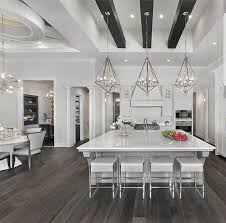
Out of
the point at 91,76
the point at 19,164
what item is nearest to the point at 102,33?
the point at 91,76

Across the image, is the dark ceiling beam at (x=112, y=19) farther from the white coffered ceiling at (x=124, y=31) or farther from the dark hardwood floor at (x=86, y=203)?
the dark hardwood floor at (x=86, y=203)

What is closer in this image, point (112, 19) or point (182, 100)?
point (112, 19)

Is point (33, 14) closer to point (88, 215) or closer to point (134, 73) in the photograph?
point (88, 215)

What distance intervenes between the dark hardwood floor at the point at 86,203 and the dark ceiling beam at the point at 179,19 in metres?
3.36

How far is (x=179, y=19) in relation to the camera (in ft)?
14.9

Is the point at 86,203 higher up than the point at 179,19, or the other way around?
the point at 179,19

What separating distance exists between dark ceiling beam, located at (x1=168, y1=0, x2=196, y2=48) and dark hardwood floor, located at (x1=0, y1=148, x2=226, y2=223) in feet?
11.0

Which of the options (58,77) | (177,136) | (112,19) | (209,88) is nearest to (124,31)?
(112,19)

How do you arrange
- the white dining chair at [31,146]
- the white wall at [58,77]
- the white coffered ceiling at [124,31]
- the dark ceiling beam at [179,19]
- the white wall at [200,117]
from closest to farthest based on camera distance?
the dark ceiling beam at [179,19] < the white coffered ceiling at [124,31] < the white dining chair at [31,146] < the white wall at [58,77] < the white wall at [200,117]

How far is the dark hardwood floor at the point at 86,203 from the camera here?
9.02ft

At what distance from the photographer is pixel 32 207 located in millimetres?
3100

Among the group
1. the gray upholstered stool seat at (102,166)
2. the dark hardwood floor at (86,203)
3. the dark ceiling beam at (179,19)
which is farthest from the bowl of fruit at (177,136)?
the dark ceiling beam at (179,19)

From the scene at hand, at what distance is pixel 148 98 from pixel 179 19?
393cm

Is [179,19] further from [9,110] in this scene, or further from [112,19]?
[9,110]
